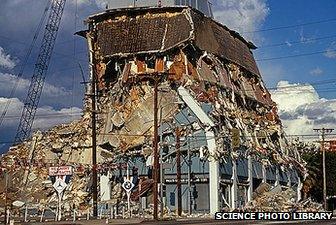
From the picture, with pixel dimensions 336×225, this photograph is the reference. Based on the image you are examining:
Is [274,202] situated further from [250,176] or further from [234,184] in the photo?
[250,176]

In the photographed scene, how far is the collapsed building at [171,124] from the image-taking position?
91.5 meters

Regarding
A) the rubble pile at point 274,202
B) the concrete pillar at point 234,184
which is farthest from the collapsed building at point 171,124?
the rubble pile at point 274,202

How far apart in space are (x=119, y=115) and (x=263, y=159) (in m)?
24.0

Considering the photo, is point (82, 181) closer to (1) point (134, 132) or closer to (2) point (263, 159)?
(1) point (134, 132)

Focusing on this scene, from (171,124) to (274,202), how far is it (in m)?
17.9

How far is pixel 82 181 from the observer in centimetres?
9925

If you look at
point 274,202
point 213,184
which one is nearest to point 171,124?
point 213,184

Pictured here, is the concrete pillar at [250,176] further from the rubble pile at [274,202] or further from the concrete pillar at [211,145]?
the concrete pillar at [211,145]

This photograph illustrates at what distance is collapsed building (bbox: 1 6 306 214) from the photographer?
91500 mm

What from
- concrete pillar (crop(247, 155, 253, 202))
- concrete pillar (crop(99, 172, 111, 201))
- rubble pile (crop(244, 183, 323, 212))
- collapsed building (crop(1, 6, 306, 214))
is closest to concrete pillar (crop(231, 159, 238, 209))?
collapsed building (crop(1, 6, 306, 214))

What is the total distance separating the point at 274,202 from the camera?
3642 inches

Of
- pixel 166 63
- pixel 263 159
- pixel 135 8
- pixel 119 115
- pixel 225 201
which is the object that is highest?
pixel 135 8

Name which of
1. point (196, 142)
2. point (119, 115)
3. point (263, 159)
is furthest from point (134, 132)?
point (263, 159)

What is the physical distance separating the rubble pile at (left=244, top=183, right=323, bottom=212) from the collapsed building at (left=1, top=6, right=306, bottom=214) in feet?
7.02
